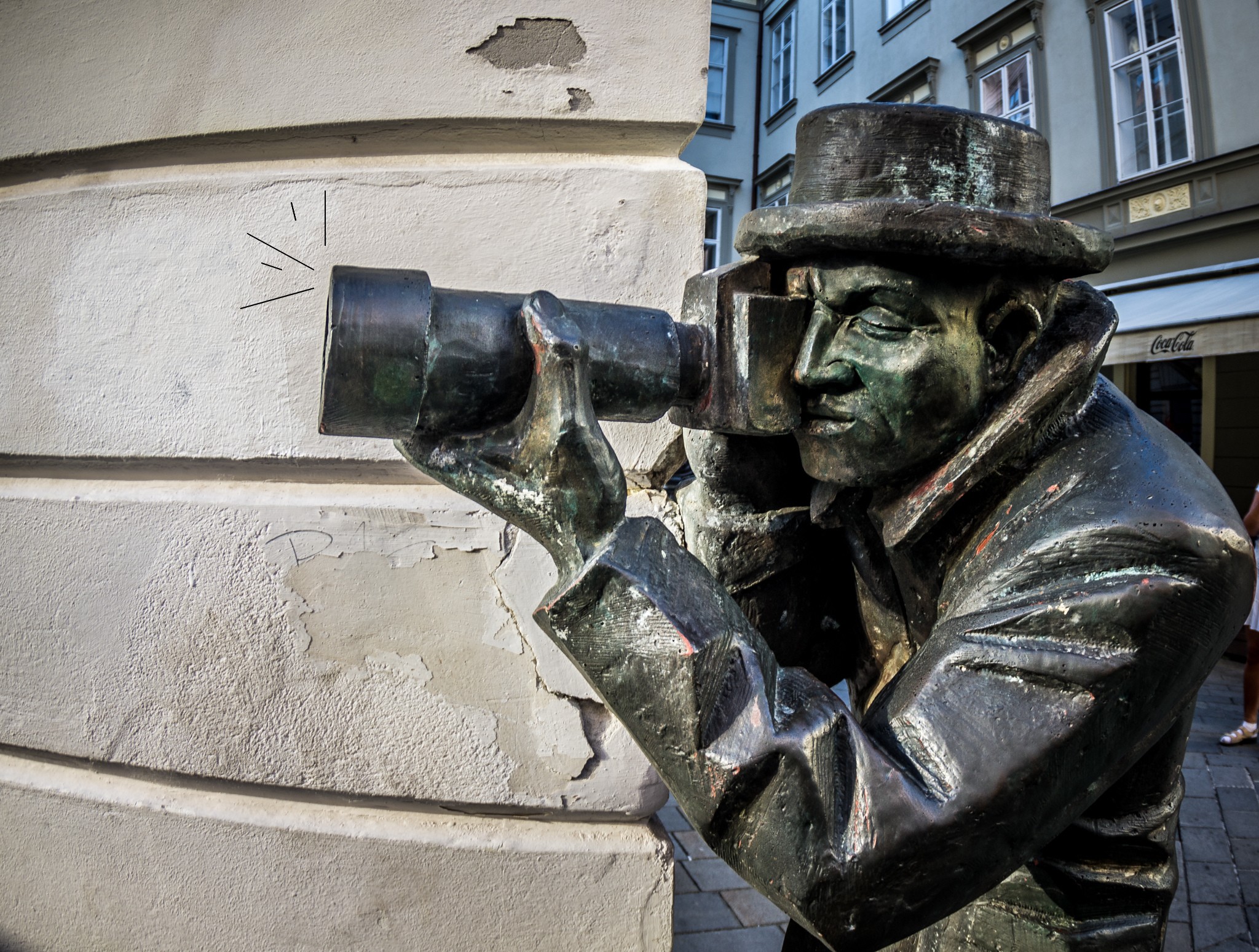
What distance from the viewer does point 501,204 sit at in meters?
1.72

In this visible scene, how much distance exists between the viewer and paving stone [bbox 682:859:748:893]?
10.2 ft

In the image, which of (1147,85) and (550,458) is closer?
(550,458)

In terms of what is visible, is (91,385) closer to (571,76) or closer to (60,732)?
(60,732)

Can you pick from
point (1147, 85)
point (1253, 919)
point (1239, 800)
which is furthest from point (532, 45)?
point (1147, 85)

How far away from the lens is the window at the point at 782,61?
55.5 ft

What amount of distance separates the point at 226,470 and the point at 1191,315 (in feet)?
29.7

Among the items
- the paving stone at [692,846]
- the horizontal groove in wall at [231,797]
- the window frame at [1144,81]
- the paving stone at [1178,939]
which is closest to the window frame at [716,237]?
the window frame at [1144,81]

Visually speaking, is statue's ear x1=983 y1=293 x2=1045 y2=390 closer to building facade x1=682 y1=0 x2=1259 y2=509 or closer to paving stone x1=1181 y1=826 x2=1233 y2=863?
paving stone x1=1181 y1=826 x2=1233 y2=863

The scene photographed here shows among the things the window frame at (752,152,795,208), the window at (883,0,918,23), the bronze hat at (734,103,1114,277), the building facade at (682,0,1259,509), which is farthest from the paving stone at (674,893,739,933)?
the window at (883,0,918,23)

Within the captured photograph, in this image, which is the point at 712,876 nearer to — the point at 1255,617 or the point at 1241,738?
the point at 1255,617

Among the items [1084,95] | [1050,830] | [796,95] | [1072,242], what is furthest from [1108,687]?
[796,95]

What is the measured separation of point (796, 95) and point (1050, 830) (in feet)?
56.6

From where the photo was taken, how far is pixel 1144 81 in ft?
32.9

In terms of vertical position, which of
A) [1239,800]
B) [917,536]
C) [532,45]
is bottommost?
[1239,800]
